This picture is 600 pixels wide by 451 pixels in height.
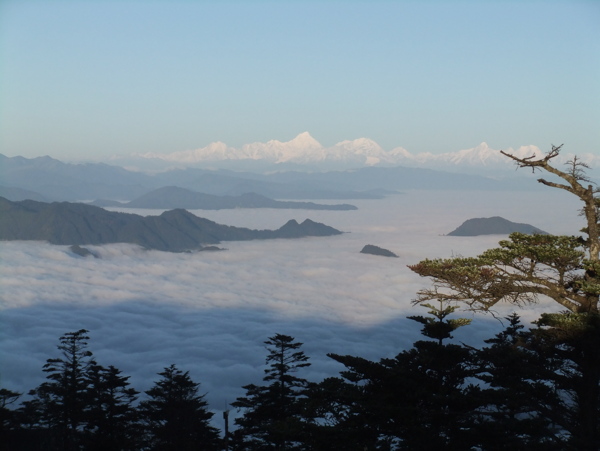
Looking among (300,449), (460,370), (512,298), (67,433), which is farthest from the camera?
(67,433)

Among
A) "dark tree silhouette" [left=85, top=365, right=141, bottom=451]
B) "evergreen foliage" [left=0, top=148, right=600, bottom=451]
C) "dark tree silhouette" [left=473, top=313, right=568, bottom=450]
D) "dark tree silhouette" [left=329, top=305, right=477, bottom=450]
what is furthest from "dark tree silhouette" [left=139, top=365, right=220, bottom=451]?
"dark tree silhouette" [left=473, top=313, right=568, bottom=450]

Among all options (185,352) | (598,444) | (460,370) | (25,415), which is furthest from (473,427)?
(185,352)

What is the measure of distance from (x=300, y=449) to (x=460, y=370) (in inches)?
249

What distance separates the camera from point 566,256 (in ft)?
55.3

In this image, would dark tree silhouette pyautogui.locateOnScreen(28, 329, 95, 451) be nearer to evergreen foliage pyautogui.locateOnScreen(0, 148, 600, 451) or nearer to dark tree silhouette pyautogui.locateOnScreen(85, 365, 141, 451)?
dark tree silhouette pyautogui.locateOnScreen(85, 365, 141, 451)

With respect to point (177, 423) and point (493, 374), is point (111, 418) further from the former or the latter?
point (493, 374)

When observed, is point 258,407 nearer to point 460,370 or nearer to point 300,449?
point 300,449

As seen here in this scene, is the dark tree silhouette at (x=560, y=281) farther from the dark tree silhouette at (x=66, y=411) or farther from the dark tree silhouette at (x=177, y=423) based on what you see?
the dark tree silhouette at (x=66, y=411)

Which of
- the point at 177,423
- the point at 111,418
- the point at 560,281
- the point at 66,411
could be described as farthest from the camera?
the point at 66,411

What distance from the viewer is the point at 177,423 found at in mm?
47406

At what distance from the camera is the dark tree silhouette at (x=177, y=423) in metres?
45.3

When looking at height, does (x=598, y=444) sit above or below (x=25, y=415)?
above

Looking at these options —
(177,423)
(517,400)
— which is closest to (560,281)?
(517,400)

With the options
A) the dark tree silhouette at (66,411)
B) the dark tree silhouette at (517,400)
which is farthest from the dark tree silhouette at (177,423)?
the dark tree silhouette at (517,400)
